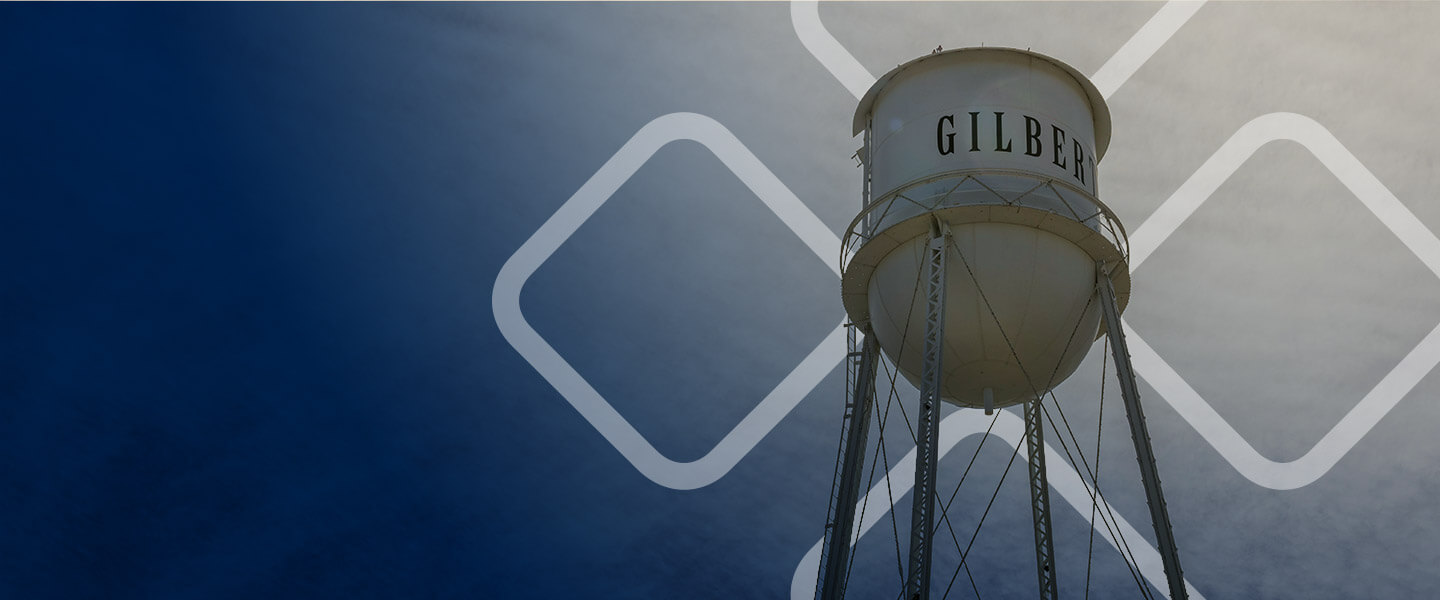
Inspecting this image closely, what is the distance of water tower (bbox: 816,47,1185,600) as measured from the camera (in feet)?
50.9

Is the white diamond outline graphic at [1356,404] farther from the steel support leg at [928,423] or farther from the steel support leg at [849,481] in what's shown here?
the steel support leg at [928,423]

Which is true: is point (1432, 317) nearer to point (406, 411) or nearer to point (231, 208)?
point (406, 411)

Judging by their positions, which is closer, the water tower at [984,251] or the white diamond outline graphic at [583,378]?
the water tower at [984,251]

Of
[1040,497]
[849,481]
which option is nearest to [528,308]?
[849,481]

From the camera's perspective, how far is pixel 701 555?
25.9 m

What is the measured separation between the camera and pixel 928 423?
48.2ft

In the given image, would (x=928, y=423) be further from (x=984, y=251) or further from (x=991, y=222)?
(x=991, y=222)

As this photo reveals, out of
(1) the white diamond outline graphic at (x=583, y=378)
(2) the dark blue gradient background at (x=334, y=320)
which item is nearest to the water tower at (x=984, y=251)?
(1) the white diamond outline graphic at (x=583, y=378)

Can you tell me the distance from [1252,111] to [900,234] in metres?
12.3

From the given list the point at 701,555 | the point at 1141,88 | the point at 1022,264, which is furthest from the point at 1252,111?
the point at 701,555

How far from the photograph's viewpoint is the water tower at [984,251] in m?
15.5

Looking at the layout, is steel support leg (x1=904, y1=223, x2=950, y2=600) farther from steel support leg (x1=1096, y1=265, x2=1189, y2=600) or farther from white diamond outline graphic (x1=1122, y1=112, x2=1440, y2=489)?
white diamond outline graphic (x1=1122, y1=112, x2=1440, y2=489)

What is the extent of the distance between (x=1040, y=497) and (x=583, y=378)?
12.2 m

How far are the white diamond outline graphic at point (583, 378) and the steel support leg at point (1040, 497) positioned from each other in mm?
8720
